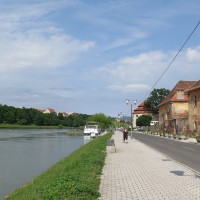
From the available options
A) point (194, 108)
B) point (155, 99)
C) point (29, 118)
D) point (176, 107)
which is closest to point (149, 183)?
point (194, 108)

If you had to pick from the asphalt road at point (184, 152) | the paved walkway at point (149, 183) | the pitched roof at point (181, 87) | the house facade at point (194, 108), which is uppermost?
the pitched roof at point (181, 87)

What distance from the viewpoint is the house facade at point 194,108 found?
60.0m

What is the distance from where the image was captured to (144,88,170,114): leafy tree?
129125mm

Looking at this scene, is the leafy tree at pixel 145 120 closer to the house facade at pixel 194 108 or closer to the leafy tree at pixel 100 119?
the leafy tree at pixel 100 119

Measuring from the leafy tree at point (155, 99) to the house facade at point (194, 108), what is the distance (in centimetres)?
6418

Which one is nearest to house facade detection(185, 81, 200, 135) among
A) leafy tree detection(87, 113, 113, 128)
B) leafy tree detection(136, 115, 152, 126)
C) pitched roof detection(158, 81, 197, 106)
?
pitched roof detection(158, 81, 197, 106)

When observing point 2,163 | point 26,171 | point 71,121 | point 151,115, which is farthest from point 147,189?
point 71,121

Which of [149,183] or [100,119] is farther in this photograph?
[100,119]

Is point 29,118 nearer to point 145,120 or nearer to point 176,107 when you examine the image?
point 145,120

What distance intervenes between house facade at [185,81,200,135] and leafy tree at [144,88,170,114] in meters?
64.2

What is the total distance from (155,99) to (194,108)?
6965 centimetres

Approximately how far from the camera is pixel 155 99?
432 ft

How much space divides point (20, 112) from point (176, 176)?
514 feet

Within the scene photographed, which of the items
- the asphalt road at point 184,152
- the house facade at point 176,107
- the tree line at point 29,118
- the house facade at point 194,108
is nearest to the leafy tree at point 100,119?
the house facade at point 176,107
